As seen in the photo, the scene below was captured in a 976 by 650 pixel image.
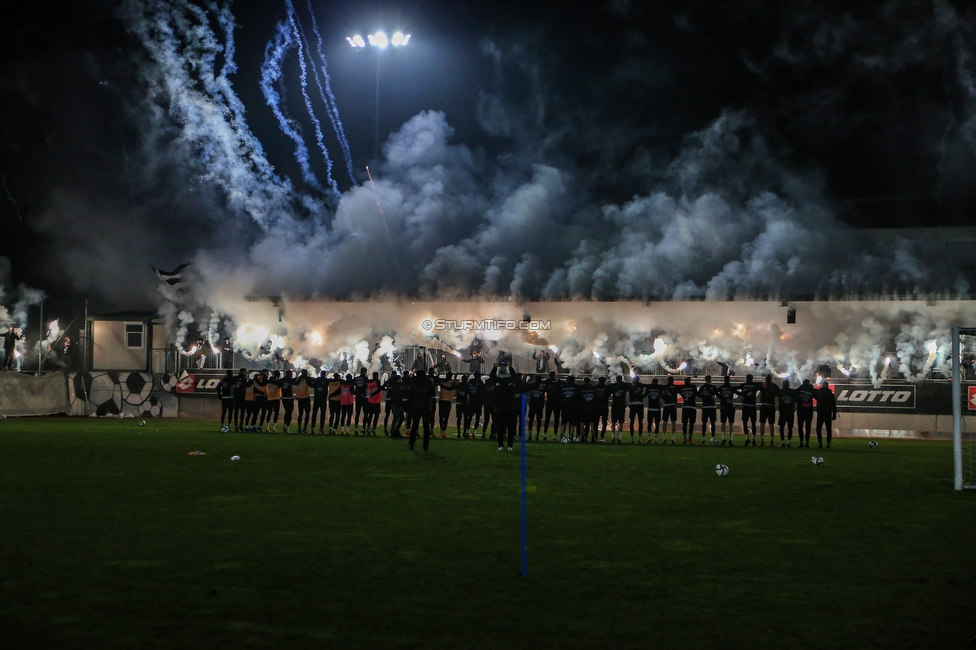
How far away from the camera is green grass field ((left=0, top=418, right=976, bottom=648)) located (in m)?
5.73

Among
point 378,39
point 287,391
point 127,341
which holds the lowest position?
point 287,391

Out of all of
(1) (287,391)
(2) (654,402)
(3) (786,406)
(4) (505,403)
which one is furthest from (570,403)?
(1) (287,391)

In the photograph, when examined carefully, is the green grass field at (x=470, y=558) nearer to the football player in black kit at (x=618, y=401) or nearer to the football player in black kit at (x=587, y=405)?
the football player in black kit at (x=618, y=401)

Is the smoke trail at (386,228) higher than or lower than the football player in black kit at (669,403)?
higher

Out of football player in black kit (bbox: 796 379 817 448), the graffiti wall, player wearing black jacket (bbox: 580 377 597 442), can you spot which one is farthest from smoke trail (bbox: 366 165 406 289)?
football player in black kit (bbox: 796 379 817 448)

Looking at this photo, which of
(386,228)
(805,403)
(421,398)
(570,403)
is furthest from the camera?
(386,228)

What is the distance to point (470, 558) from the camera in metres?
7.86

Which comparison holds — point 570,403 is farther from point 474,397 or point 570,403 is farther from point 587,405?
Result: point 474,397

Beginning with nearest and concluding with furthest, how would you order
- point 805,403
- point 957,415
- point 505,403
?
point 957,415, point 505,403, point 805,403

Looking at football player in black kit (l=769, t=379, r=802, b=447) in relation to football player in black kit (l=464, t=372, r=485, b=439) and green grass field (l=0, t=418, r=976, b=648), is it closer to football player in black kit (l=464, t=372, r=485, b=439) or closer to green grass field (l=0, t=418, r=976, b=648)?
football player in black kit (l=464, t=372, r=485, b=439)

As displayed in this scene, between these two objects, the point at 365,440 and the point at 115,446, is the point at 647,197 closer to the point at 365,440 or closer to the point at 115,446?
the point at 365,440

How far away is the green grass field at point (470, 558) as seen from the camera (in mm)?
5734

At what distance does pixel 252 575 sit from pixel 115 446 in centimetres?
1336

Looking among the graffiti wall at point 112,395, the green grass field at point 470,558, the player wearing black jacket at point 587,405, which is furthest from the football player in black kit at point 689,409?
the graffiti wall at point 112,395
